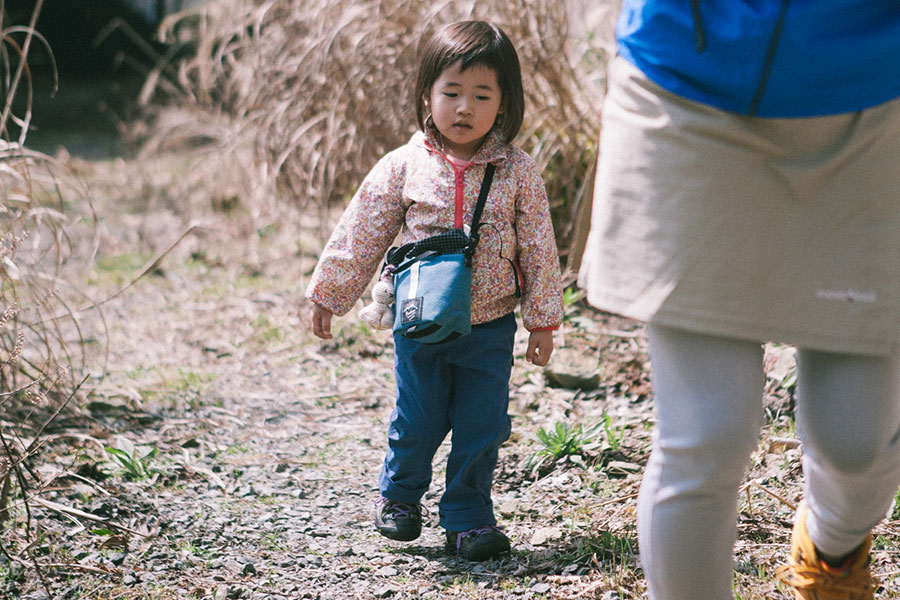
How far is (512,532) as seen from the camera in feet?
7.84

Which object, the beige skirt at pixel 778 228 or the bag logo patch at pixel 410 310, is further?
the bag logo patch at pixel 410 310

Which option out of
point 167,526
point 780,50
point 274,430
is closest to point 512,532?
point 167,526

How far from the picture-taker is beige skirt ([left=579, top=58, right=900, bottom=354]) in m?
1.34

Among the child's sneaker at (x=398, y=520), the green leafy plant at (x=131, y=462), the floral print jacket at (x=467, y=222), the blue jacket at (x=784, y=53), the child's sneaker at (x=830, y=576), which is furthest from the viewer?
the green leafy plant at (x=131, y=462)

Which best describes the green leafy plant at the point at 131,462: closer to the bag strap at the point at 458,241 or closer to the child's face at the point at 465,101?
the bag strap at the point at 458,241

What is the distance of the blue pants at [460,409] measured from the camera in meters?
2.23

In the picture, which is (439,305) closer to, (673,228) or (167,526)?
(673,228)

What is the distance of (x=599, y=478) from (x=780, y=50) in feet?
5.06

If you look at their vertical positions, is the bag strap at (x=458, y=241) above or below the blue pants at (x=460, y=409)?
above

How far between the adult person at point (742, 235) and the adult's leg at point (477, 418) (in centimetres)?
77

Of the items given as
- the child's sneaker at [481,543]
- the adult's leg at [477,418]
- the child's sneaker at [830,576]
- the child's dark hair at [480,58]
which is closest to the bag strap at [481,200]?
the child's dark hair at [480,58]

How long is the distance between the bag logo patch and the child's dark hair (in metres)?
0.45

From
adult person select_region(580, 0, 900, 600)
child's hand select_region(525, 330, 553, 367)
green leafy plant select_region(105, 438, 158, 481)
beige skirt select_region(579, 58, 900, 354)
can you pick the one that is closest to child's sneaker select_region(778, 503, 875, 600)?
adult person select_region(580, 0, 900, 600)

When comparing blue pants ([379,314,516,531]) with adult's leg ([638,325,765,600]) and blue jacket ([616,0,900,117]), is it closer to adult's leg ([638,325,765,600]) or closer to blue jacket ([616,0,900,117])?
adult's leg ([638,325,765,600])
